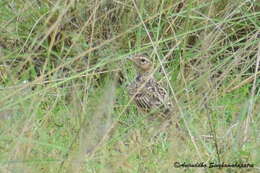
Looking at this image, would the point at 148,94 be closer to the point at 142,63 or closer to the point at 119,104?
the point at 119,104

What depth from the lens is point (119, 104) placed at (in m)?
4.60

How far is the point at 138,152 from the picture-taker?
11.6ft

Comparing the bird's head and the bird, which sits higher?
the bird's head

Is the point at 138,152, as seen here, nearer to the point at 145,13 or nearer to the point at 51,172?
the point at 51,172

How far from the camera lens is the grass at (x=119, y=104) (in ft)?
10.2

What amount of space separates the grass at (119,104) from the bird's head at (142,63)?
0.09m

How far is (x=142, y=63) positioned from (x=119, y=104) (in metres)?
0.36

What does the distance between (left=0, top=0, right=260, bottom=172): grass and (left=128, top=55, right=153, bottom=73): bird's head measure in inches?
3.5

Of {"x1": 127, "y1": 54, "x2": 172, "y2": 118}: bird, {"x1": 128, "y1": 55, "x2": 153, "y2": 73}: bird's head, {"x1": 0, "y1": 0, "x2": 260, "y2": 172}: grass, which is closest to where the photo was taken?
{"x1": 0, "y1": 0, "x2": 260, "y2": 172}: grass

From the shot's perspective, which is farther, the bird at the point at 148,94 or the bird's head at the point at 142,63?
the bird's head at the point at 142,63

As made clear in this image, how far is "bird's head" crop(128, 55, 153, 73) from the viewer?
15.7 feet

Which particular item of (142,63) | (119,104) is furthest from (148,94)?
(142,63)

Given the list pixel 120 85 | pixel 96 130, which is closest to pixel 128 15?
pixel 120 85

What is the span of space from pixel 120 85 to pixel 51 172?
6.13 feet
